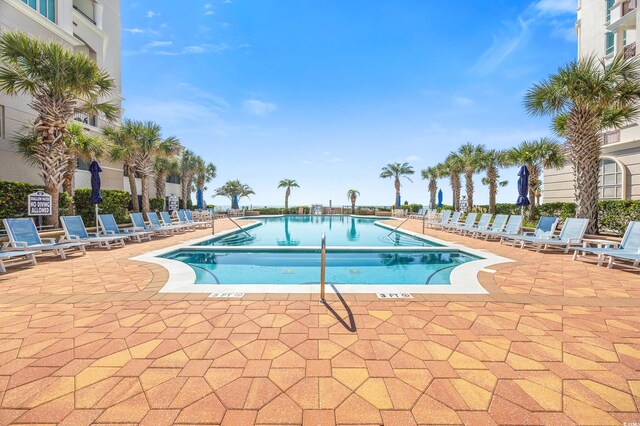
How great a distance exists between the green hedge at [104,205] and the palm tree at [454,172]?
1009 inches

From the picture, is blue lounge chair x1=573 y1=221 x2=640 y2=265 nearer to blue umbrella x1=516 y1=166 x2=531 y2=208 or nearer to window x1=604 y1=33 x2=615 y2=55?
blue umbrella x1=516 y1=166 x2=531 y2=208

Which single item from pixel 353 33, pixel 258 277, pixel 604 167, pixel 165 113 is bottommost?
pixel 258 277

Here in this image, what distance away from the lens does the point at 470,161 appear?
22.1m

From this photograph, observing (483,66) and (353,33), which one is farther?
(353,33)

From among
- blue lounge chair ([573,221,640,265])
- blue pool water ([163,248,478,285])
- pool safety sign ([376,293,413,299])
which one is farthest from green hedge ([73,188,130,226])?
blue lounge chair ([573,221,640,265])

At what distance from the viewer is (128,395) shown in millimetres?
1863

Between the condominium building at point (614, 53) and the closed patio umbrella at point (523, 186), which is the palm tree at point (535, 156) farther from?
the closed patio umbrella at point (523, 186)

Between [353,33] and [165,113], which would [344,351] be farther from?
[165,113]

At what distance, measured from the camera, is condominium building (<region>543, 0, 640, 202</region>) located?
43.9 feet

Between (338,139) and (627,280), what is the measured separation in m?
25.1

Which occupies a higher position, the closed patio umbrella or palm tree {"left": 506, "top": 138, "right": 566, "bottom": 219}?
Answer: palm tree {"left": 506, "top": 138, "right": 566, "bottom": 219}

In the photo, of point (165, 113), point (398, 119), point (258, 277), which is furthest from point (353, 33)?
point (258, 277)

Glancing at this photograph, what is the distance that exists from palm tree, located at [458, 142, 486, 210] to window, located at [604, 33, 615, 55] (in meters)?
8.46

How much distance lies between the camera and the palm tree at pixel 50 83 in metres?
8.03
